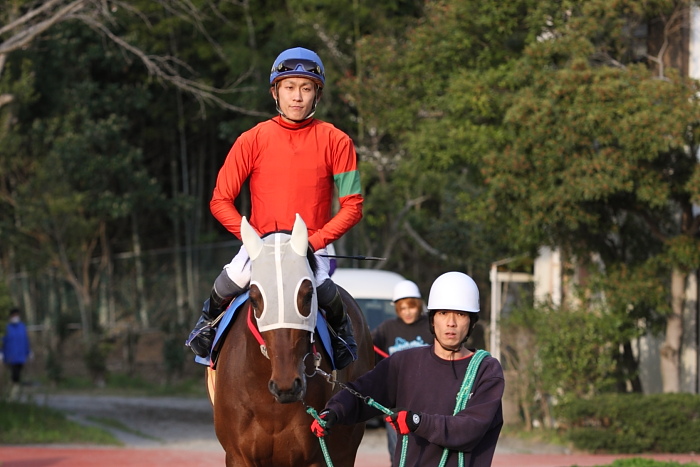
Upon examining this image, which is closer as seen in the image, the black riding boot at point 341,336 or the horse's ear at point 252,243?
the horse's ear at point 252,243

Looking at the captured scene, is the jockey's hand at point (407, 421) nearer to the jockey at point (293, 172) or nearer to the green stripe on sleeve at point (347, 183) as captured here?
the jockey at point (293, 172)

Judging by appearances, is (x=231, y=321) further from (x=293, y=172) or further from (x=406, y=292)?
(x=406, y=292)

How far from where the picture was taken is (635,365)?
1955cm

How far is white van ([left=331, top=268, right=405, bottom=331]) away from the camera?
19219mm

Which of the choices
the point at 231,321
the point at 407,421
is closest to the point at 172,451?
the point at 231,321

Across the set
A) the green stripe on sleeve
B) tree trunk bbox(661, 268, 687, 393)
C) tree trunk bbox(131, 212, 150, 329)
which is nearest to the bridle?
the green stripe on sleeve

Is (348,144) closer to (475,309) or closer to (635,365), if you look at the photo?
(475,309)

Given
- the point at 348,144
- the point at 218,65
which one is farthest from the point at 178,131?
the point at 348,144

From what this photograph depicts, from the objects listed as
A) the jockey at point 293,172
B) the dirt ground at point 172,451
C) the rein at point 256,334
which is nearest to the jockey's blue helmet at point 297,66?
the jockey at point 293,172

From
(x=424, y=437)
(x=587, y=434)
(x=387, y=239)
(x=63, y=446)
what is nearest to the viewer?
(x=424, y=437)

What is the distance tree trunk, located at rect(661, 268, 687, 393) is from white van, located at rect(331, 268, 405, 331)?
435 centimetres

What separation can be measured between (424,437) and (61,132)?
28502 millimetres

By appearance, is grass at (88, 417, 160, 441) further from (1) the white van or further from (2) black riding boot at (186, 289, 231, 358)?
(2) black riding boot at (186, 289, 231, 358)

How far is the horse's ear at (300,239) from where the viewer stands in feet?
19.4
